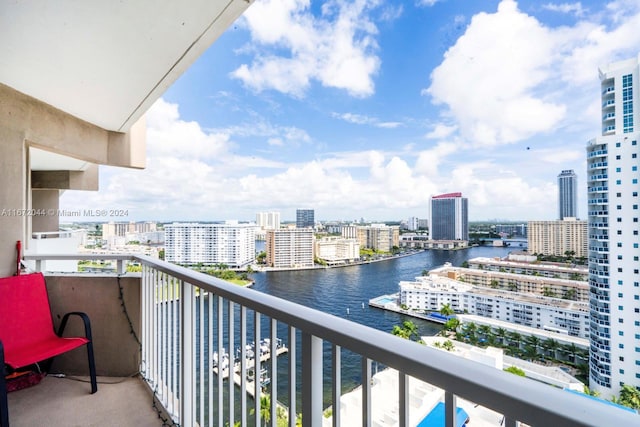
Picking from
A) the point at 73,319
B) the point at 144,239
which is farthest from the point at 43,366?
the point at 144,239

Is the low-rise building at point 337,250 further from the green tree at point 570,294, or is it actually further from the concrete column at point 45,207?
the concrete column at point 45,207

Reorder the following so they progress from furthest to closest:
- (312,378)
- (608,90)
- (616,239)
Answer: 1. (608,90)
2. (616,239)
3. (312,378)

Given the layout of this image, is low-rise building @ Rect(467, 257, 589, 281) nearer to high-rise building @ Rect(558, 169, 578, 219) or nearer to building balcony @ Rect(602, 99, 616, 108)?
high-rise building @ Rect(558, 169, 578, 219)

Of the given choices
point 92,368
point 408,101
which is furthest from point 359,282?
point 408,101

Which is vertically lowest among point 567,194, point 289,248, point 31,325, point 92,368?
point 92,368

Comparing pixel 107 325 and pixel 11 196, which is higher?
pixel 11 196

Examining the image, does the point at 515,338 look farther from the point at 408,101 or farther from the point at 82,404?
the point at 408,101

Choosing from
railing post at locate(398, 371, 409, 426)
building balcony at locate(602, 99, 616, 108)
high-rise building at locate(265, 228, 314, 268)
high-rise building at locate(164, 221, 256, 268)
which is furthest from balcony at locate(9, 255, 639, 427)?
building balcony at locate(602, 99, 616, 108)
